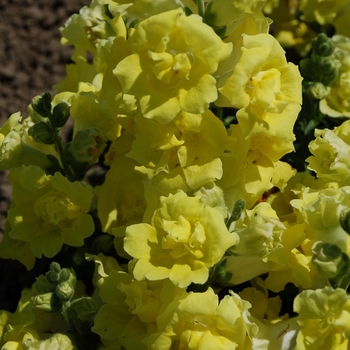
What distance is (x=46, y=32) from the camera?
157 inches

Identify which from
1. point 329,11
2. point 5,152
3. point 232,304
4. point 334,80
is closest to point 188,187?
point 232,304

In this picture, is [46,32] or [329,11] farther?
[46,32]

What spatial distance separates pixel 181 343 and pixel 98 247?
0.74 m

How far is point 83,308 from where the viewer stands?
6.88ft

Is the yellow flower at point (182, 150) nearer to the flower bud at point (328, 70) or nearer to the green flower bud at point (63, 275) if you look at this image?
the green flower bud at point (63, 275)

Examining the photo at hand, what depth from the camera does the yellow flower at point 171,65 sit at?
1774 millimetres

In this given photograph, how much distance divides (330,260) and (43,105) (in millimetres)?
1242

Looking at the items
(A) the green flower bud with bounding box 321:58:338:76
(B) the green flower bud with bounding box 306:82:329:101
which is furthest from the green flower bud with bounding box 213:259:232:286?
(A) the green flower bud with bounding box 321:58:338:76

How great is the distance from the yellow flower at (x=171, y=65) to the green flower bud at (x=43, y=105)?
561mm

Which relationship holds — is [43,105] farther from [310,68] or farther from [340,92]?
[340,92]

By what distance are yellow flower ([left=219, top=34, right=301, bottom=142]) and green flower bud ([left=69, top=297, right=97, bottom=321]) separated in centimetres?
81

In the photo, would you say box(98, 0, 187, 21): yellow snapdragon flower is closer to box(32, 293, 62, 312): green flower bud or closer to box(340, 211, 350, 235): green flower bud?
box(340, 211, 350, 235): green flower bud

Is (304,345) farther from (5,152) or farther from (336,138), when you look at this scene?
(5,152)

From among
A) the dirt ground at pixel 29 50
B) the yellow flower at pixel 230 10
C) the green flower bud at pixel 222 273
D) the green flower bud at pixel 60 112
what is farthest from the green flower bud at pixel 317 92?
the dirt ground at pixel 29 50
